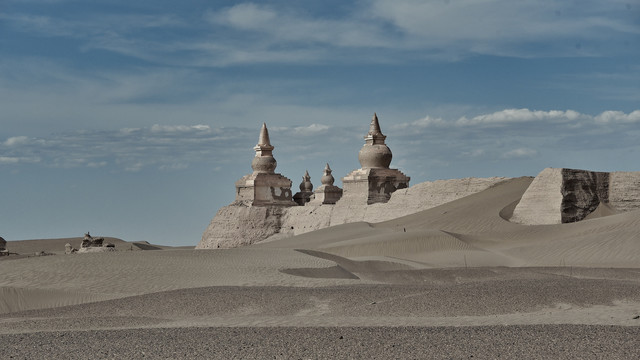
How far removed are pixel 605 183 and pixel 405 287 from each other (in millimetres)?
16507

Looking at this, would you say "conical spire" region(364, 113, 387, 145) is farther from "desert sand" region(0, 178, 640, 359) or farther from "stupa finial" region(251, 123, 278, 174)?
"desert sand" region(0, 178, 640, 359)

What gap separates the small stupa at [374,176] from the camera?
40.4 meters

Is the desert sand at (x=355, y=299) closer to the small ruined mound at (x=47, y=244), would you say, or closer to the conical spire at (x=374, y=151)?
the conical spire at (x=374, y=151)

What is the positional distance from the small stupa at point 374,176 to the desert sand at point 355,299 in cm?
922

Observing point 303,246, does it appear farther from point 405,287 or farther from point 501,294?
point 501,294

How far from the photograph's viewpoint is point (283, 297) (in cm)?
1519

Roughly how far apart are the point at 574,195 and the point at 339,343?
22279mm

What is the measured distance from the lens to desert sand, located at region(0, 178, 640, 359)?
349 inches

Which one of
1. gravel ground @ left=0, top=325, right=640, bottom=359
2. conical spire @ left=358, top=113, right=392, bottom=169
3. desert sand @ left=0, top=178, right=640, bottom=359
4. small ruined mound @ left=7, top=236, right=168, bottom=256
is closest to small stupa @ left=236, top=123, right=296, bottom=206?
conical spire @ left=358, top=113, right=392, bottom=169

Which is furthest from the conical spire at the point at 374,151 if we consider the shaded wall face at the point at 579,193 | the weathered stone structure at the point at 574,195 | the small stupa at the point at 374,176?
the shaded wall face at the point at 579,193

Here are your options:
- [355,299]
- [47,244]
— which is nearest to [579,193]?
[355,299]

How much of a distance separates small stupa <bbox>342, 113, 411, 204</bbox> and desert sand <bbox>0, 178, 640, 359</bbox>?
9223 millimetres

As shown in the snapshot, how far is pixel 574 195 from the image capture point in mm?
29234

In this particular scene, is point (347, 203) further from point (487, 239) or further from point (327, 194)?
point (487, 239)
